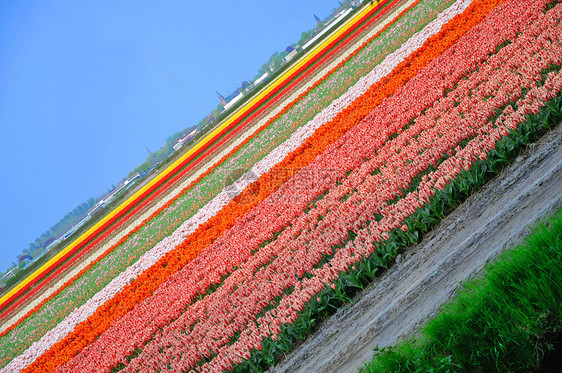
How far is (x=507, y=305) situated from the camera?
326cm

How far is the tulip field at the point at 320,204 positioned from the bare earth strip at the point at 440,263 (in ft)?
0.89

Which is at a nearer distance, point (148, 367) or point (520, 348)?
point (520, 348)

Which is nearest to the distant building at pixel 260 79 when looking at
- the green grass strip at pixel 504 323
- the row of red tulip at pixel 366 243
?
the row of red tulip at pixel 366 243

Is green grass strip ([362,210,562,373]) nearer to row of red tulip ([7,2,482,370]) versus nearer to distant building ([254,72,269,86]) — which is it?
row of red tulip ([7,2,482,370])

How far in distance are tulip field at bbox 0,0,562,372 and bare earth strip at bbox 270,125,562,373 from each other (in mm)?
270

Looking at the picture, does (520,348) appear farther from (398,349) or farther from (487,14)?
(487,14)

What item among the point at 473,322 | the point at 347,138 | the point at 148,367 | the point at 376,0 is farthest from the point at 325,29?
the point at 473,322

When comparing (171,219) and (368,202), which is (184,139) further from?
(368,202)

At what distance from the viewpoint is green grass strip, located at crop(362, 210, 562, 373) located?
10.3 ft

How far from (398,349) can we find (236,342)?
3.14 m

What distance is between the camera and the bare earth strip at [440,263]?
4.29 m

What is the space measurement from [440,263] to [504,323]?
5.22 feet

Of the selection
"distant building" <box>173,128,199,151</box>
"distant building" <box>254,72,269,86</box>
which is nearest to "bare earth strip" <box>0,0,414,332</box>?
"distant building" <box>173,128,199,151</box>

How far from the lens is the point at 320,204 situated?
8.40m
